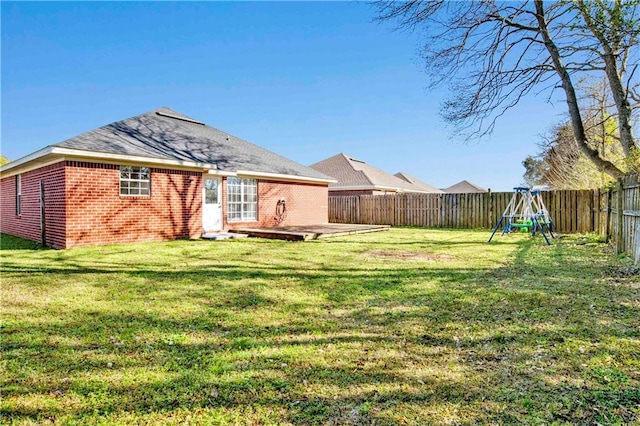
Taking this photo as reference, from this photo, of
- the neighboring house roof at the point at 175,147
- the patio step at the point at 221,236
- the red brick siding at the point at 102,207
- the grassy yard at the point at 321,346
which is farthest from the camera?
the patio step at the point at 221,236

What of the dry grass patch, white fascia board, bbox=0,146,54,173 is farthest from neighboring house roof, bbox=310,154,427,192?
white fascia board, bbox=0,146,54,173

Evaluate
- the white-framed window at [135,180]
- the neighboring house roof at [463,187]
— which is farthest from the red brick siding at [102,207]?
the neighboring house roof at [463,187]

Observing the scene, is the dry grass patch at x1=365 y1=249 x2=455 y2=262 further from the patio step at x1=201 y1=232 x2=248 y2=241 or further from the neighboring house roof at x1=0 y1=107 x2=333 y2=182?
the neighboring house roof at x1=0 y1=107 x2=333 y2=182

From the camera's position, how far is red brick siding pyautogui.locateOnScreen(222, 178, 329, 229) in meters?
14.2

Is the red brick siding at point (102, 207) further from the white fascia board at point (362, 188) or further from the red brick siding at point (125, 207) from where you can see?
the white fascia board at point (362, 188)

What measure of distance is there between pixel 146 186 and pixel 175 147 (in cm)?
218

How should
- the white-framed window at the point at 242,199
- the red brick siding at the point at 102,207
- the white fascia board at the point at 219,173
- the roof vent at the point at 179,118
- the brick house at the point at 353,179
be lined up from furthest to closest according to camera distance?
1. the brick house at the point at 353,179
2. the roof vent at the point at 179,118
3. the white-framed window at the point at 242,199
4. the white fascia board at the point at 219,173
5. the red brick siding at the point at 102,207

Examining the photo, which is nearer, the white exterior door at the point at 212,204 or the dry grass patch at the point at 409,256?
the dry grass patch at the point at 409,256

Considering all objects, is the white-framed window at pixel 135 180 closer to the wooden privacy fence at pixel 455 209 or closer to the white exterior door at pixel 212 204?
the white exterior door at pixel 212 204

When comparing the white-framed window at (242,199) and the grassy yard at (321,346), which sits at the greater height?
the white-framed window at (242,199)

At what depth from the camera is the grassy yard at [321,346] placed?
7.27 ft

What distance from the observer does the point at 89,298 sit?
15.3 ft

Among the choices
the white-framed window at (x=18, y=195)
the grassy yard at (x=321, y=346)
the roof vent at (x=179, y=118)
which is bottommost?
the grassy yard at (x=321, y=346)

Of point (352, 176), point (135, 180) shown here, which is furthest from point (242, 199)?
point (352, 176)
